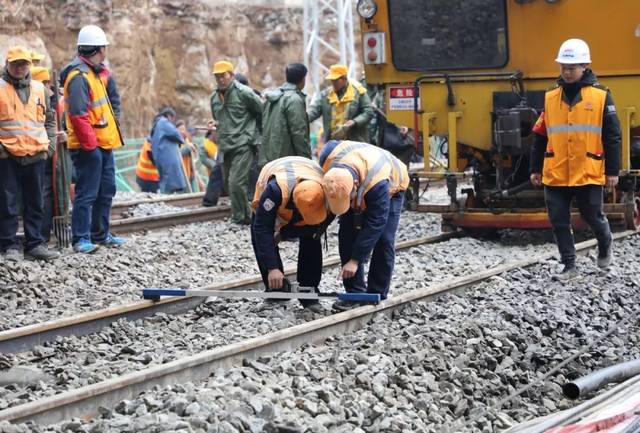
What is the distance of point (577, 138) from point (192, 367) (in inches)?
173

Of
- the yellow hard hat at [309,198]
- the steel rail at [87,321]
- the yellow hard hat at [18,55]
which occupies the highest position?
the yellow hard hat at [18,55]

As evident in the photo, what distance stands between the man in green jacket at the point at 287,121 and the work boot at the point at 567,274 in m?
4.14

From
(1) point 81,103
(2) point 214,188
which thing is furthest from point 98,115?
(2) point 214,188

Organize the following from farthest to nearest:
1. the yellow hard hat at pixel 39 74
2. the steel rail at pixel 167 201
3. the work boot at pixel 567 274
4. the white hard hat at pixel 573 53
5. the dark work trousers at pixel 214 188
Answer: the dark work trousers at pixel 214 188
the steel rail at pixel 167 201
the yellow hard hat at pixel 39 74
the work boot at pixel 567 274
the white hard hat at pixel 573 53

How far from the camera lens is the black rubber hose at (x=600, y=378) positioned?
19.6ft

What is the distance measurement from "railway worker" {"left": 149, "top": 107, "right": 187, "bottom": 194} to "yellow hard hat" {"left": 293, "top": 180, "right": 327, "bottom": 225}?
9.92m

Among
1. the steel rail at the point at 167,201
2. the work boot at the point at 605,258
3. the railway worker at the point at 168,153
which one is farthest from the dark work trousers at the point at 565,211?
the railway worker at the point at 168,153

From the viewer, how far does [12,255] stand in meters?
9.89

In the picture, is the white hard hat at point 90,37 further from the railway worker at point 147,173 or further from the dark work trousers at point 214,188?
the railway worker at point 147,173

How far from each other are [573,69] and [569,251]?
1.50 meters

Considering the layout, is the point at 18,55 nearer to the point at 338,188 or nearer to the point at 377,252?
the point at 377,252

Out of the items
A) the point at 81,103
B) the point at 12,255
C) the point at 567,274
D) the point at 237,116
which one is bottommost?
the point at 567,274

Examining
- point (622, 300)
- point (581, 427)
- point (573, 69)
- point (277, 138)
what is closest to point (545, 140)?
point (573, 69)

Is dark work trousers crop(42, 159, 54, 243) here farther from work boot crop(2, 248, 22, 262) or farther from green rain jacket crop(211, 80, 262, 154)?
green rain jacket crop(211, 80, 262, 154)
